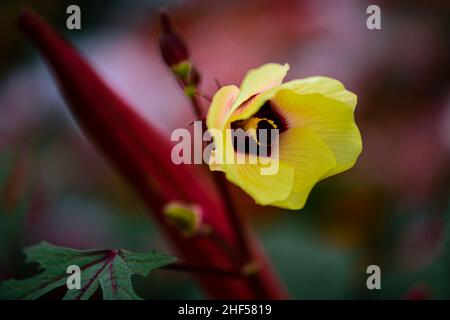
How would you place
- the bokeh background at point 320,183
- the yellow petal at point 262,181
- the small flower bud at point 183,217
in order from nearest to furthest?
1. the yellow petal at point 262,181
2. the small flower bud at point 183,217
3. the bokeh background at point 320,183

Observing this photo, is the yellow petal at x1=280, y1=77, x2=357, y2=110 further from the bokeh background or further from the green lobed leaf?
the bokeh background

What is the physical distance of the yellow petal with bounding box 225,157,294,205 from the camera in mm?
281

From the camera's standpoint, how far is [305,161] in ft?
1.02

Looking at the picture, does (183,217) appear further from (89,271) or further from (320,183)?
(320,183)

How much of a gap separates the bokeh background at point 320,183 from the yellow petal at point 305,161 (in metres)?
0.21

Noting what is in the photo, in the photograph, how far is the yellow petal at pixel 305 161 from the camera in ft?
1.00

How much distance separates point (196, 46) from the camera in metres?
1.04

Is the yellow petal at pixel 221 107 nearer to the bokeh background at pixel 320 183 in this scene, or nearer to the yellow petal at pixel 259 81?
the yellow petal at pixel 259 81

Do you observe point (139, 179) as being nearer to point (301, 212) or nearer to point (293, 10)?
point (301, 212)

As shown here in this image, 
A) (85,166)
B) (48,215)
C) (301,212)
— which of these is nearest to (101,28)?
(85,166)

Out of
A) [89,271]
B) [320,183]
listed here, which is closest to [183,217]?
[89,271]

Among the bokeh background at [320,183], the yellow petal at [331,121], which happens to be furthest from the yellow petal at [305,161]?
the bokeh background at [320,183]

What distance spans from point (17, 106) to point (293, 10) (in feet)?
1.56
